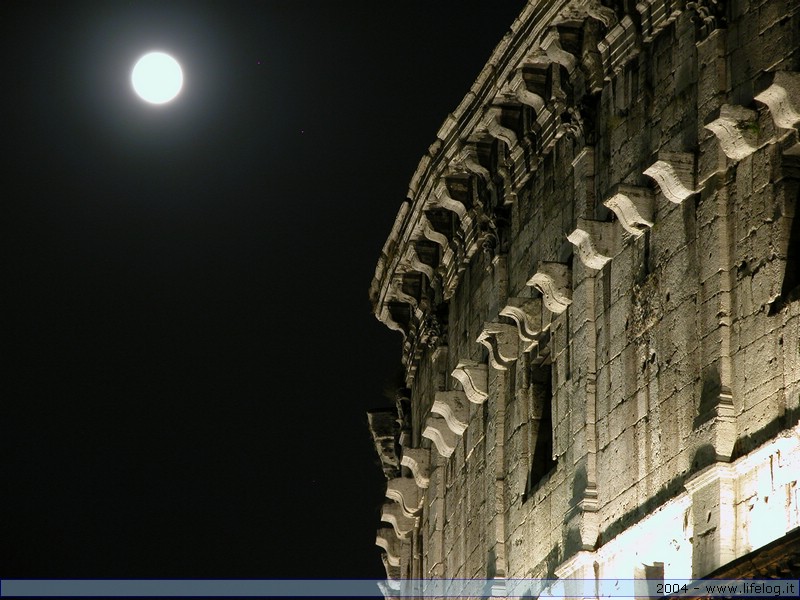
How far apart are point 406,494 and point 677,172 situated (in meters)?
13.3

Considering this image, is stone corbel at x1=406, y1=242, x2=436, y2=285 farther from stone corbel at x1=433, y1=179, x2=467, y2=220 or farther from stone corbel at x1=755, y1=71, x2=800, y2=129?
stone corbel at x1=755, y1=71, x2=800, y2=129

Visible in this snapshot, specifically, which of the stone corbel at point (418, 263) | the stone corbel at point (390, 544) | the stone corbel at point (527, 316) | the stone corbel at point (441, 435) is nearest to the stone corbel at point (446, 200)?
the stone corbel at point (418, 263)

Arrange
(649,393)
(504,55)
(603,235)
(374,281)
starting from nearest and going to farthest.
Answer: (649,393) < (603,235) < (504,55) < (374,281)

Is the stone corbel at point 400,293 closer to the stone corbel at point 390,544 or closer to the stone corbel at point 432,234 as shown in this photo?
the stone corbel at point 432,234

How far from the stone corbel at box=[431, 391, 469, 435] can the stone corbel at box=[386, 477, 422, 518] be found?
11.7 ft

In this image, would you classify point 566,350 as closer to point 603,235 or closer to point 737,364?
point 603,235

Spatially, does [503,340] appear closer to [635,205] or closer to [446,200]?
[446,200]

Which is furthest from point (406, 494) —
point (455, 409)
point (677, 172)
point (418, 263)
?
point (677, 172)

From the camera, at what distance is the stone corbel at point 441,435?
30.1 metres

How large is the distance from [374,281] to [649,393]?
13762 mm

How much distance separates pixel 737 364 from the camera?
63.5 ft

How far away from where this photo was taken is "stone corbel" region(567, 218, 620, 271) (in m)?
22.8

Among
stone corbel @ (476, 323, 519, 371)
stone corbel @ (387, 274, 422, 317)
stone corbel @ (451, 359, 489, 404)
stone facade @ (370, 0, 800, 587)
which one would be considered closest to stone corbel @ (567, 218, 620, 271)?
stone facade @ (370, 0, 800, 587)

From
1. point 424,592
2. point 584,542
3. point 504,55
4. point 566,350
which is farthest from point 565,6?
point 424,592
